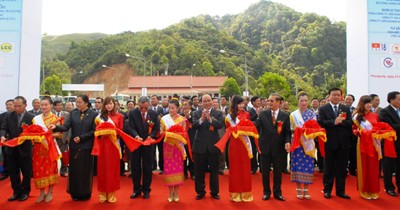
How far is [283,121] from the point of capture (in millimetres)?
4961

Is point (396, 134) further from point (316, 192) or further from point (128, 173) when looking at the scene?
point (128, 173)

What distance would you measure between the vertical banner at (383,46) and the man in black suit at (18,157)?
6.29m

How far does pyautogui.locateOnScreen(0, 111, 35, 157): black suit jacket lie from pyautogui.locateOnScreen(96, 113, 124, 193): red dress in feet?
3.50

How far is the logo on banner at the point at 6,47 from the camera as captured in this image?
22.1ft

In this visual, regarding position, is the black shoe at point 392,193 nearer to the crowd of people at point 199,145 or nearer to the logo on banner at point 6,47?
the crowd of people at point 199,145

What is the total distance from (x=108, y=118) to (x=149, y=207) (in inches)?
54.8

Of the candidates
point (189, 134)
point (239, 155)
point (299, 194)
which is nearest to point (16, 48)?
point (189, 134)

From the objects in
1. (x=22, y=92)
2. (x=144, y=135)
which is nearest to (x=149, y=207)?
(x=144, y=135)

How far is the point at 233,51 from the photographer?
2520 inches

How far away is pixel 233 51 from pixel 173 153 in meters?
60.4

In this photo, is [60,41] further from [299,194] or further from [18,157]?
[299,194]

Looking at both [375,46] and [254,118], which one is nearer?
[254,118]

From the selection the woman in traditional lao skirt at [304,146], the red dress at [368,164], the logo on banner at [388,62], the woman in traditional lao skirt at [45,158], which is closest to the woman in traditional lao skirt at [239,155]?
Result: the woman in traditional lao skirt at [304,146]

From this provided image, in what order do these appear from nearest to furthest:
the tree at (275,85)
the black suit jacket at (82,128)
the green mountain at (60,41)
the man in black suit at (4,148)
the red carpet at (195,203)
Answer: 1. the red carpet at (195,203)
2. the black suit jacket at (82,128)
3. the man in black suit at (4,148)
4. the tree at (275,85)
5. the green mountain at (60,41)
